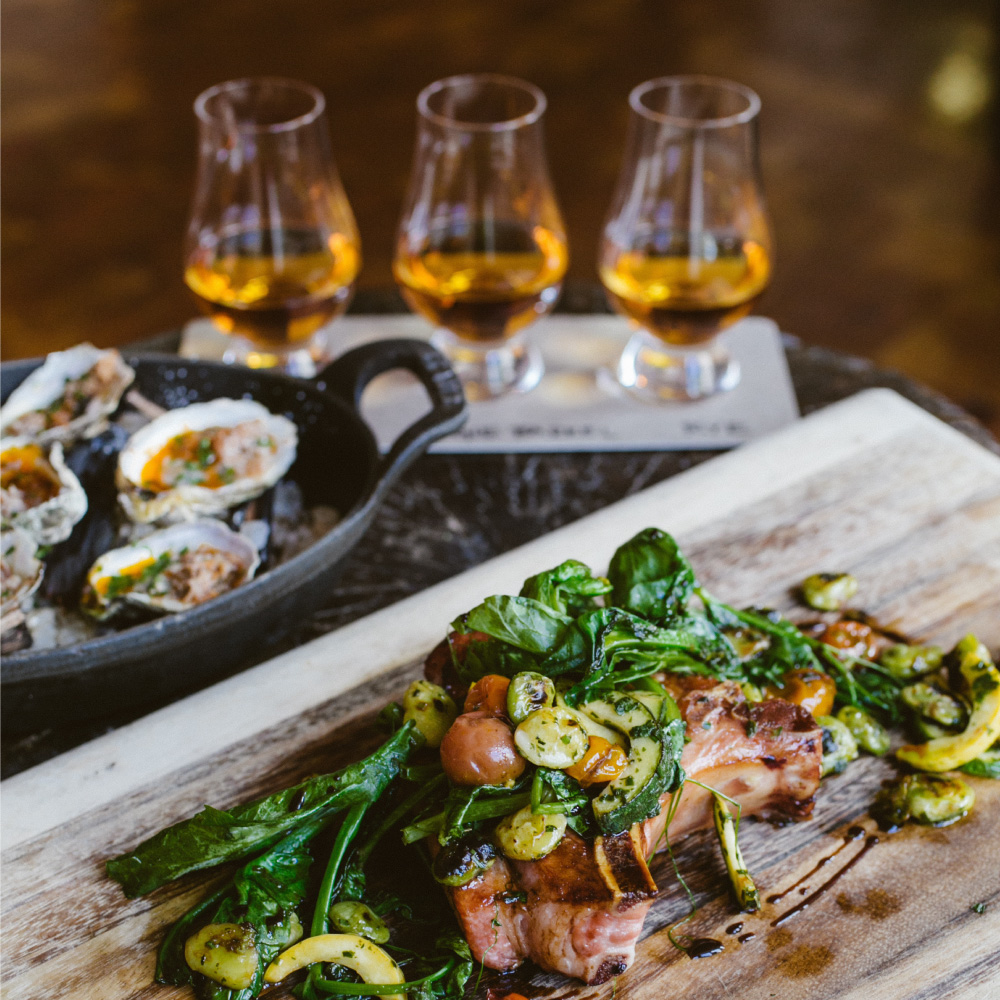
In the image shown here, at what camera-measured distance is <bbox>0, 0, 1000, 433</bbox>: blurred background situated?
5.07 meters

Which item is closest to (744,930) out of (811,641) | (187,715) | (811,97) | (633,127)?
(811,641)

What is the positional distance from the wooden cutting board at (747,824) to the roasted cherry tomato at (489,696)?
1.07 ft

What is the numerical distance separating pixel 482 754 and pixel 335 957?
319mm

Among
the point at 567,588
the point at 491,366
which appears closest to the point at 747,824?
the point at 567,588

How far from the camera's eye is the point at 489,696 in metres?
1.51

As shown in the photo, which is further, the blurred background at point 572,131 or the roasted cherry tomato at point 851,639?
the blurred background at point 572,131

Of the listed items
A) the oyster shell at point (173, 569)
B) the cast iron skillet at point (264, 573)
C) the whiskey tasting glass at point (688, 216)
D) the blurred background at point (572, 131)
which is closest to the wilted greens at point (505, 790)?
the cast iron skillet at point (264, 573)

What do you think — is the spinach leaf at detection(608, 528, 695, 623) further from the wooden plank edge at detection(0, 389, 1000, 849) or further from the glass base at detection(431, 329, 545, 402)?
the glass base at detection(431, 329, 545, 402)

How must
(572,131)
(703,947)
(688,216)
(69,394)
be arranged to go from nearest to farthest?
(703,947) → (69,394) → (688,216) → (572,131)

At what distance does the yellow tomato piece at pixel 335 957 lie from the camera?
4.71 ft

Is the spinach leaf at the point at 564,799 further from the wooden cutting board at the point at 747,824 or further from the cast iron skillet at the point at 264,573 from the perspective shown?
the cast iron skillet at the point at 264,573

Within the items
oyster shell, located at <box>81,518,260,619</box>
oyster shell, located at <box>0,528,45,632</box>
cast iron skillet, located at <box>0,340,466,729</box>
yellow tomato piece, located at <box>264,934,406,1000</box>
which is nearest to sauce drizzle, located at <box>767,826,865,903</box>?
yellow tomato piece, located at <box>264,934,406,1000</box>

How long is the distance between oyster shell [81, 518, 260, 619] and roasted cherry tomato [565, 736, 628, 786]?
715 millimetres

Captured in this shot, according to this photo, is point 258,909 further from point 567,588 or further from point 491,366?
point 491,366
